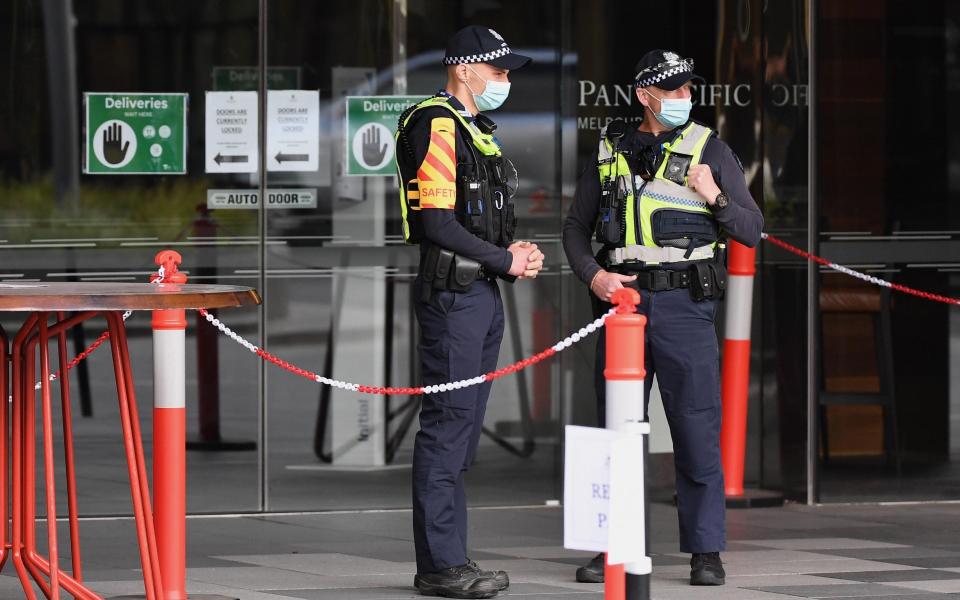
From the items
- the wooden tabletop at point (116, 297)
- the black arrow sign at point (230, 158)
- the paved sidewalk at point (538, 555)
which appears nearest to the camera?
the wooden tabletop at point (116, 297)

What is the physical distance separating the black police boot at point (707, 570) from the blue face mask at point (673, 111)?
1628mm

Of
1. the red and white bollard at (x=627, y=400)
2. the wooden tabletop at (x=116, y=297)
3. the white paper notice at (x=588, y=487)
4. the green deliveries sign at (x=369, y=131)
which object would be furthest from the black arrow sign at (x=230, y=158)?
the white paper notice at (x=588, y=487)

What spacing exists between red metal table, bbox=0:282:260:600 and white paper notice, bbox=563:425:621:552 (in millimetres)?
1329

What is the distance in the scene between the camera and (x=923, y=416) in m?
8.52

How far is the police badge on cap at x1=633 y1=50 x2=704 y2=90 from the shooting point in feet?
20.6

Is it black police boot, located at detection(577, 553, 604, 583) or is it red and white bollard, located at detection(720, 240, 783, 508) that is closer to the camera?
black police boot, located at detection(577, 553, 604, 583)

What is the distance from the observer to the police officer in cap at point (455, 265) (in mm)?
5973

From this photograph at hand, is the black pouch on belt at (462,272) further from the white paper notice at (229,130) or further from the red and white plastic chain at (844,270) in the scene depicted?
the red and white plastic chain at (844,270)

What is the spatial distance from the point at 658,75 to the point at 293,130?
8.05 feet

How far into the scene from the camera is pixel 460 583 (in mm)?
5992

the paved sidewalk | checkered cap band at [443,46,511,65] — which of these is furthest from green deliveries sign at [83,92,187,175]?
checkered cap band at [443,46,511,65]

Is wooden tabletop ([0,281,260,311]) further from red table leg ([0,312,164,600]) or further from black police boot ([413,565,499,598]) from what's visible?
black police boot ([413,565,499,598])

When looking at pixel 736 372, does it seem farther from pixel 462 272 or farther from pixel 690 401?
pixel 462 272

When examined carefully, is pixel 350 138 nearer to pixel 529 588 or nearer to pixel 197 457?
pixel 197 457
